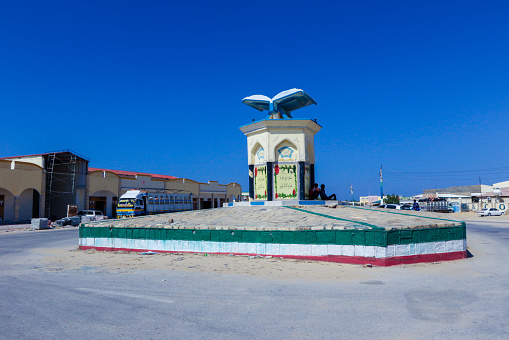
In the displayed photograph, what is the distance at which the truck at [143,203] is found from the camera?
30484mm

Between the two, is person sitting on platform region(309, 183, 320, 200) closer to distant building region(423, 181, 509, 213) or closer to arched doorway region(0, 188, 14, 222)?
arched doorway region(0, 188, 14, 222)

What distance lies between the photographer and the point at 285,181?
58.5 ft

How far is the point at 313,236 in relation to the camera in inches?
403

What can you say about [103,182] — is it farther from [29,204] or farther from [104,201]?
[29,204]

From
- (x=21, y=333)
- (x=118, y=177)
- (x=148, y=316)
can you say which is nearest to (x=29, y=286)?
(x=21, y=333)

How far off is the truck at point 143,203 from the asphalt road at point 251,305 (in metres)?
21.6

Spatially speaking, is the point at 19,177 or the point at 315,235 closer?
the point at 315,235

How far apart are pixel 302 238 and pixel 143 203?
23.8 m

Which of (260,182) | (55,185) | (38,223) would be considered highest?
(55,185)

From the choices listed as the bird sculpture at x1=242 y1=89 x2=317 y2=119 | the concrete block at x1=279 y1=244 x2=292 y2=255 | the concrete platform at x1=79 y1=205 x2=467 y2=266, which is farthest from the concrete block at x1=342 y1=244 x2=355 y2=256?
the bird sculpture at x1=242 y1=89 x2=317 y2=119

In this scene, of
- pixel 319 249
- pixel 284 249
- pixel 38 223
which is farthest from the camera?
pixel 38 223

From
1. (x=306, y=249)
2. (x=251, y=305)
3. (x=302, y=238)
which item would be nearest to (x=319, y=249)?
(x=306, y=249)

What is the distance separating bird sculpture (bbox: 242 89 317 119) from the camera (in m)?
19.2

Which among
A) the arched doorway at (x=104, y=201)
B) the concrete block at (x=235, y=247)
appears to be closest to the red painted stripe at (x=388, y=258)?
the concrete block at (x=235, y=247)
